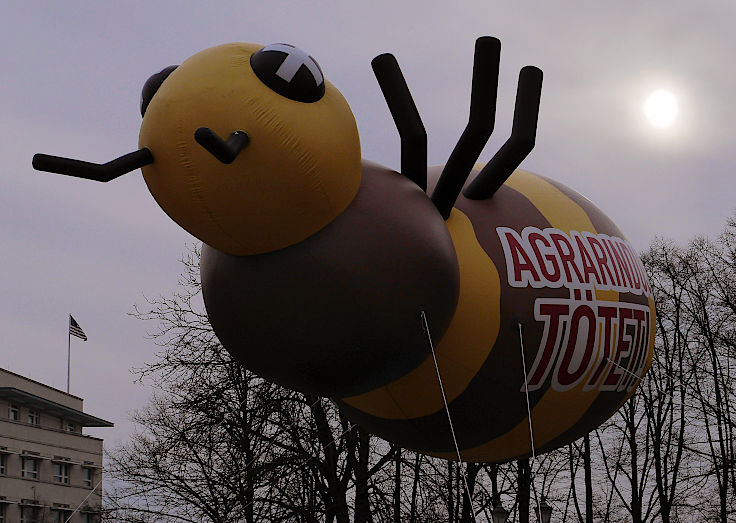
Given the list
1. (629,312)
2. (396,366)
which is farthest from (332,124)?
(629,312)

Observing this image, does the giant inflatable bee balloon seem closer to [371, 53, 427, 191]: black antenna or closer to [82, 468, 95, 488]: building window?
[371, 53, 427, 191]: black antenna

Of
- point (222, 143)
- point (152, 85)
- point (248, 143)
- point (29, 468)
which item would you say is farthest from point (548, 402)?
point (29, 468)

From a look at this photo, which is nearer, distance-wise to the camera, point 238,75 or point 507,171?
point 238,75

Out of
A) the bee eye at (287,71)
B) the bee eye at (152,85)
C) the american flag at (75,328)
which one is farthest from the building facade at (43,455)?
the bee eye at (287,71)

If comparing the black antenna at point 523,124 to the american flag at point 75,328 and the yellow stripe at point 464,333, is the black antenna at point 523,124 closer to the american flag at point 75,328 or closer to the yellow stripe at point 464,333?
the yellow stripe at point 464,333

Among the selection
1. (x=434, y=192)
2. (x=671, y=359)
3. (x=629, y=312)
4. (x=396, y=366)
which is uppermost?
(x=671, y=359)

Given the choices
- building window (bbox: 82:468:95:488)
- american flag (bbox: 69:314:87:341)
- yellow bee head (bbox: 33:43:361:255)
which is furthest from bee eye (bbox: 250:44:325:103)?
building window (bbox: 82:468:95:488)

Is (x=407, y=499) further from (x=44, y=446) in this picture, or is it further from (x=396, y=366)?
(x=44, y=446)

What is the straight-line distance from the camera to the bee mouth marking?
577cm

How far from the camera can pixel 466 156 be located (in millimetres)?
7363

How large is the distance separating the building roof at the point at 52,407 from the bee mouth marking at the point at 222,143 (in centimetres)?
5630

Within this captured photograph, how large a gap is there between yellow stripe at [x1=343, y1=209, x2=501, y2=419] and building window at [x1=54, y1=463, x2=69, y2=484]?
191 ft

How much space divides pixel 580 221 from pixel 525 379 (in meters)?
1.59

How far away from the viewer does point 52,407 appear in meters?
62.8
